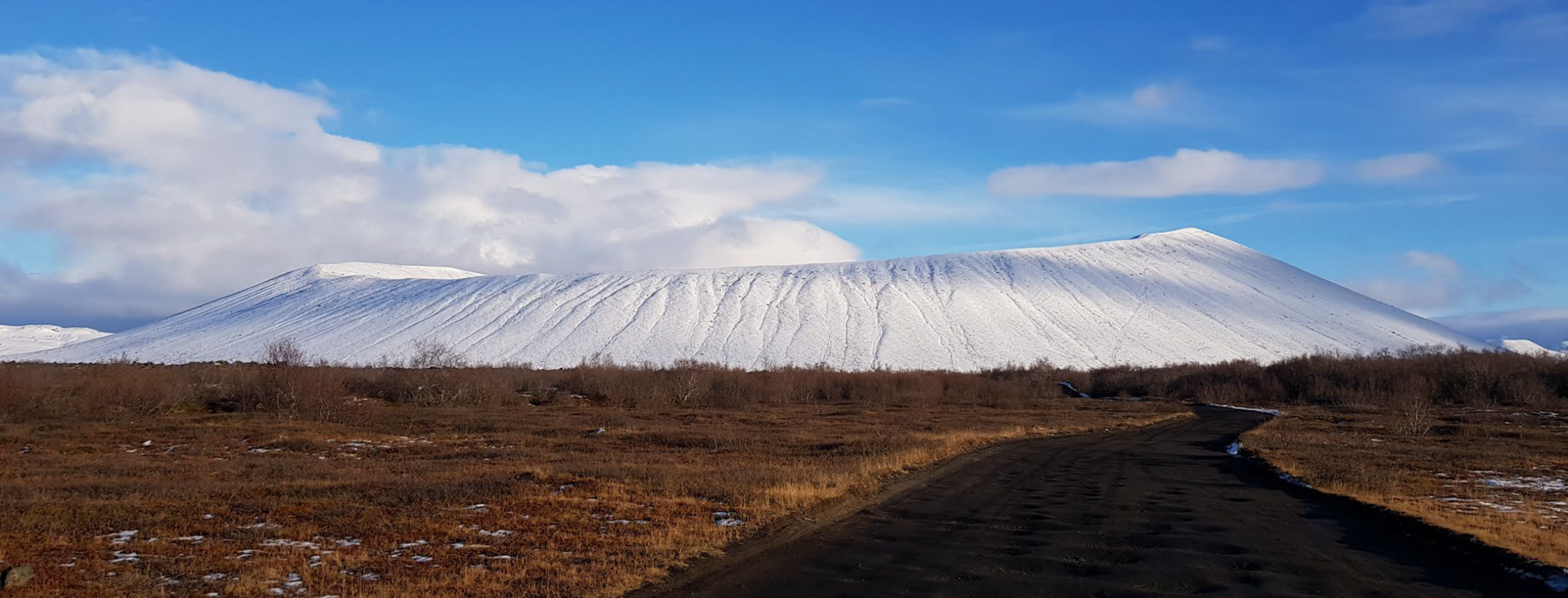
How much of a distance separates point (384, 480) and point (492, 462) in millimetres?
5831

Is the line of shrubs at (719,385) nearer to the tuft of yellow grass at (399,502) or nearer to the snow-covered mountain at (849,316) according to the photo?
the tuft of yellow grass at (399,502)

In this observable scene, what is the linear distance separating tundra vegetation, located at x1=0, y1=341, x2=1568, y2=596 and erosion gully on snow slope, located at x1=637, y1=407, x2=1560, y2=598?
40.6 inches

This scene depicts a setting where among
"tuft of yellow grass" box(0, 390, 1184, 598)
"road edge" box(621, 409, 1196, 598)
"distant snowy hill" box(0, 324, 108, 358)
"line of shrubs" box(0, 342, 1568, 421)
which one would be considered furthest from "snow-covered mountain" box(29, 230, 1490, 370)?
"road edge" box(621, 409, 1196, 598)

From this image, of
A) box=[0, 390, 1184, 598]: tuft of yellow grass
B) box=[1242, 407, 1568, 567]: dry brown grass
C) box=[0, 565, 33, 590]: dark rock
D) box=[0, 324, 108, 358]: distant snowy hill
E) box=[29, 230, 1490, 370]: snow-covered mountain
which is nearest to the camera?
box=[0, 565, 33, 590]: dark rock

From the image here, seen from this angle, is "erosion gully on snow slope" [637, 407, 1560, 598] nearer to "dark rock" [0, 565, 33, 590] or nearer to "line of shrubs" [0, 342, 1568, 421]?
"dark rock" [0, 565, 33, 590]

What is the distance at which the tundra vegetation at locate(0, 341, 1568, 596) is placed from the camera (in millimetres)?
11320

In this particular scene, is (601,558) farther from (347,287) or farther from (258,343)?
(347,287)

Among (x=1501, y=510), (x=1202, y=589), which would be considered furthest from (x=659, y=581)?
(x=1501, y=510)

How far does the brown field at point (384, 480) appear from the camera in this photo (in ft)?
35.7

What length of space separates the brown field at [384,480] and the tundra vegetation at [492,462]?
0.08 metres

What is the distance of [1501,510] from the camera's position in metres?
17.2

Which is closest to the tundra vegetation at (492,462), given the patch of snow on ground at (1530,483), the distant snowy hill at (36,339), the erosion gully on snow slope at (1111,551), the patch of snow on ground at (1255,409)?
the patch of snow on ground at (1530,483)

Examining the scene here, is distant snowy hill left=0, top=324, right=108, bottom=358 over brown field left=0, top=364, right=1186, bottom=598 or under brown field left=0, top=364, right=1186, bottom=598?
over

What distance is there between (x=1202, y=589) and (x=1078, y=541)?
3012 millimetres
